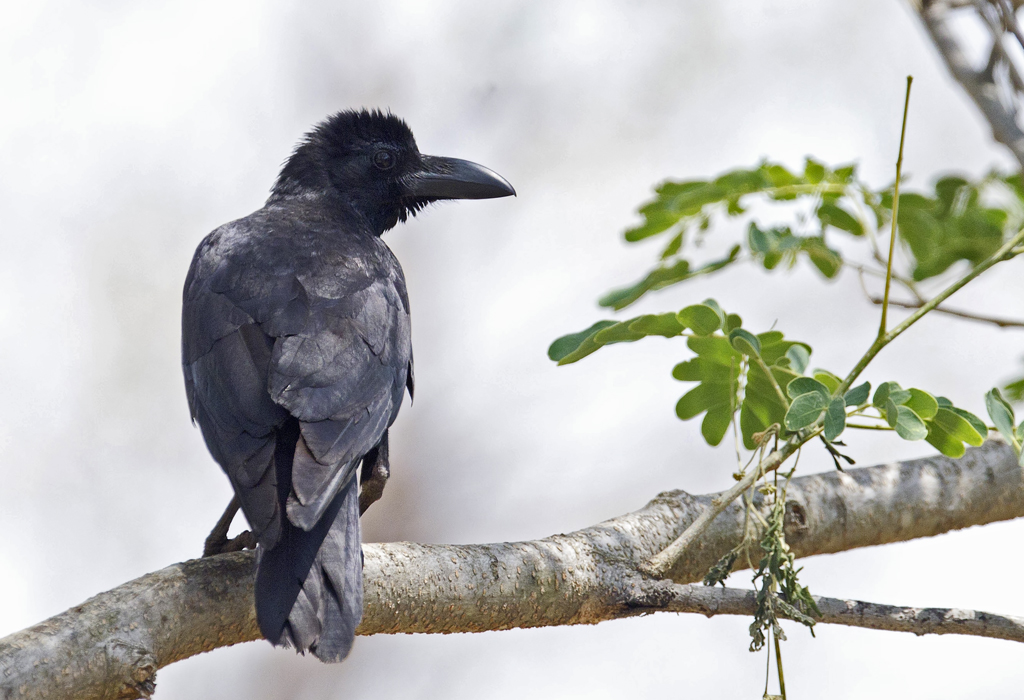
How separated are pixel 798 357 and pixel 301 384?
4.67ft

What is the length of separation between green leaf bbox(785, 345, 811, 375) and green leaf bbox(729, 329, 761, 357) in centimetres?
37

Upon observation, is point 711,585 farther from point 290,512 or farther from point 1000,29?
point 1000,29

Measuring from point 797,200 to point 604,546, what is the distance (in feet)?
4.73

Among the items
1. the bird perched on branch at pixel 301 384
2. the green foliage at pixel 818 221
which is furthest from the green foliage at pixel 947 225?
the bird perched on branch at pixel 301 384

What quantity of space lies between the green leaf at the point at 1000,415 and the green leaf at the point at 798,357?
56 centimetres

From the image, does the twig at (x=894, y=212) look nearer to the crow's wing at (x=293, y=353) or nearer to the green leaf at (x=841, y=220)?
the green leaf at (x=841, y=220)

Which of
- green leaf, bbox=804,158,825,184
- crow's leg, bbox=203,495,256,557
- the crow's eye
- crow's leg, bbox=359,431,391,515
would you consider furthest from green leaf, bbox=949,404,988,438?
the crow's eye

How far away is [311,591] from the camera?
2203 millimetres

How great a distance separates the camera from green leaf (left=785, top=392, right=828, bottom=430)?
2.19 meters

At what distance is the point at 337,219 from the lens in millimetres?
3836

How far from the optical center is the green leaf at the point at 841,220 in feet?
11.1

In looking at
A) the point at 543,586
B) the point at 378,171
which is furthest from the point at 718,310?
the point at 378,171

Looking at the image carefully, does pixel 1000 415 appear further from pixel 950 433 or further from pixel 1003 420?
pixel 950 433

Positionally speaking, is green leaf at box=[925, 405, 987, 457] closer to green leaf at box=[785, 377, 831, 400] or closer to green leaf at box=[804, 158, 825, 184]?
green leaf at box=[785, 377, 831, 400]
